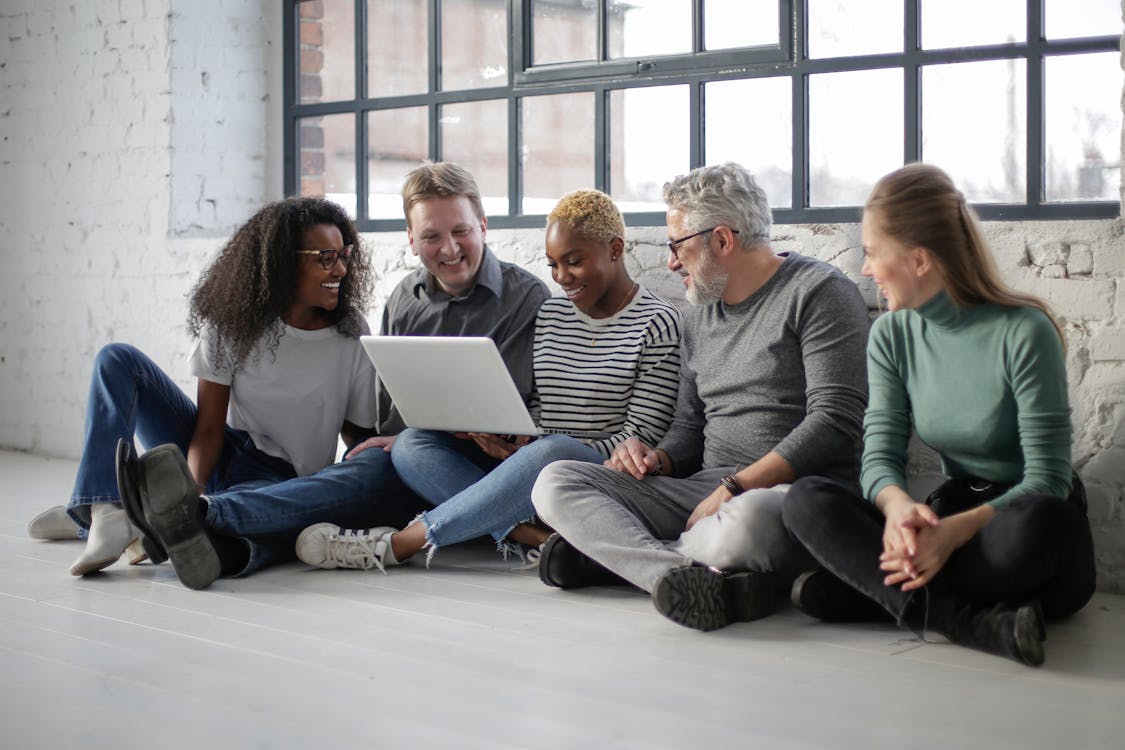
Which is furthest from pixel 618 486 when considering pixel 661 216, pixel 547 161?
pixel 547 161

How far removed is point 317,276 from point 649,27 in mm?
1275

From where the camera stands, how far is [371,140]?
4.61 m

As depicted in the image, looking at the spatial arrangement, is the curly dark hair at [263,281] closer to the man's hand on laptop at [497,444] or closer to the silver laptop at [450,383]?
the silver laptop at [450,383]

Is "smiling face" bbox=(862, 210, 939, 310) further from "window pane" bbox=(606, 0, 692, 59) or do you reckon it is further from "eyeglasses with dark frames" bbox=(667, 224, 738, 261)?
"window pane" bbox=(606, 0, 692, 59)

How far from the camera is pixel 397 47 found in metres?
4.49

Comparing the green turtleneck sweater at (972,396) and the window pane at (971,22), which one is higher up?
the window pane at (971,22)

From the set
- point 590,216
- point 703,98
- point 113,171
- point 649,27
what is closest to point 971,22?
point 703,98

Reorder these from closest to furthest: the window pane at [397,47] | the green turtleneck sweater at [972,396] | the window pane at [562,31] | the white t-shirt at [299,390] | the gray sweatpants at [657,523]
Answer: the green turtleneck sweater at [972,396], the gray sweatpants at [657,523], the white t-shirt at [299,390], the window pane at [562,31], the window pane at [397,47]

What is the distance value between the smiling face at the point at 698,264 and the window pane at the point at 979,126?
81 cm

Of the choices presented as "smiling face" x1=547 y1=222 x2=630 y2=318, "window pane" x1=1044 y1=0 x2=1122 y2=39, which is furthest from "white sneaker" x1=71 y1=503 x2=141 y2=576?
"window pane" x1=1044 y1=0 x2=1122 y2=39

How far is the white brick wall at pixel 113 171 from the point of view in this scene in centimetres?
475

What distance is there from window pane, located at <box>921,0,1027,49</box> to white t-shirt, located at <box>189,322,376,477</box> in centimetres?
168

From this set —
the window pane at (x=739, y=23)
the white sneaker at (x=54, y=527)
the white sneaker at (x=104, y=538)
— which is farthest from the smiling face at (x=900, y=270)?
the white sneaker at (x=54, y=527)

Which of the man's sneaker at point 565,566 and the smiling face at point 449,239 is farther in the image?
the smiling face at point 449,239
